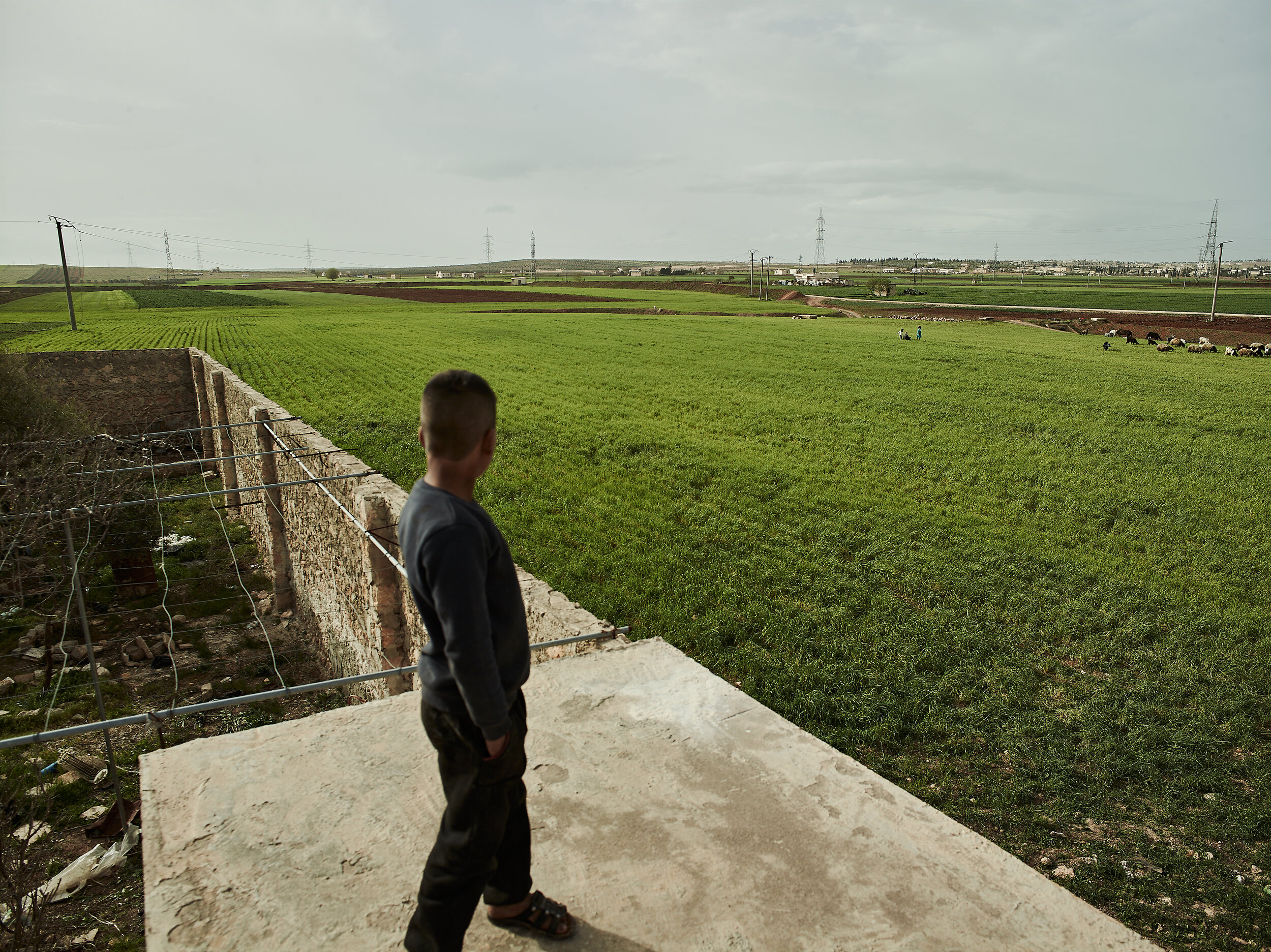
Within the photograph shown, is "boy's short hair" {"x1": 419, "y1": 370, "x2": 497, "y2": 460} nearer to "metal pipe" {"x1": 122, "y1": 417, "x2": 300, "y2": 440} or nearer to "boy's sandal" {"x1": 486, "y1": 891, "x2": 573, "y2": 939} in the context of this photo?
"boy's sandal" {"x1": 486, "y1": 891, "x2": 573, "y2": 939}

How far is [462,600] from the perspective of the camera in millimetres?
2205

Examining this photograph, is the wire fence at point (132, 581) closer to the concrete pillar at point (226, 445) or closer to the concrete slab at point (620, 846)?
the concrete pillar at point (226, 445)

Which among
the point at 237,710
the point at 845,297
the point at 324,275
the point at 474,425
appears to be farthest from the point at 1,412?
the point at 324,275

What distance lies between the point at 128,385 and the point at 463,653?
2878 cm

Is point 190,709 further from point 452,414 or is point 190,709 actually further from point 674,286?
point 674,286

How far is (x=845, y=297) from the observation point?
79125 mm

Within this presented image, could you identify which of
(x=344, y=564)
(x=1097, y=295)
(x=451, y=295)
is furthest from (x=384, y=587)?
(x=1097, y=295)

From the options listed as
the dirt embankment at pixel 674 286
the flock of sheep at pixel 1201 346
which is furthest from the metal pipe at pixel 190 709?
the dirt embankment at pixel 674 286

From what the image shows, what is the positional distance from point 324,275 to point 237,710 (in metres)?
182

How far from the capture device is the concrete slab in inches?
102

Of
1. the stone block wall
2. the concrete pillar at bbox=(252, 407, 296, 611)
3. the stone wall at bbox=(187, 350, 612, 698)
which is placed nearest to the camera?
the stone wall at bbox=(187, 350, 612, 698)

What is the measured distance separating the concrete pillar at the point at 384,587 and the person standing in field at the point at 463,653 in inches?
187

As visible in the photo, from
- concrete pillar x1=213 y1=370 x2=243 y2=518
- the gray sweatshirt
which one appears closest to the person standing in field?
the gray sweatshirt

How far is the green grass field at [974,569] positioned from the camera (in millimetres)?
4340
